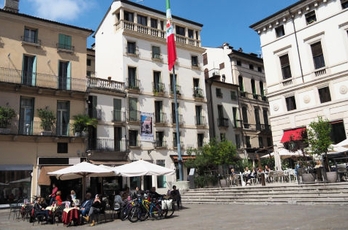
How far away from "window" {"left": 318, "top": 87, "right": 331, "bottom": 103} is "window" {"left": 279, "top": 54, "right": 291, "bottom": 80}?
10.9ft

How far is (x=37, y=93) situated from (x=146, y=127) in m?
9.80

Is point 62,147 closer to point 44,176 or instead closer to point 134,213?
point 44,176

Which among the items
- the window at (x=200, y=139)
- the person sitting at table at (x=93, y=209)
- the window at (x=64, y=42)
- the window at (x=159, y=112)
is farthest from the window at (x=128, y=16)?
the person sitting at table at (x=93, y=209)

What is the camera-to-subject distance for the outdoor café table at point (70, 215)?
12555 mm

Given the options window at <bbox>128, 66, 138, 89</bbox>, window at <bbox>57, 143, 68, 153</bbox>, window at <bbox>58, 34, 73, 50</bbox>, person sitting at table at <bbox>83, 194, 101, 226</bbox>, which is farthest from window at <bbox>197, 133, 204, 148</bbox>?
person sitting at table at <bbox>83, 194, 101, 226</bbox>

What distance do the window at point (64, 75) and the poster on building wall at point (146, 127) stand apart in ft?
23.9

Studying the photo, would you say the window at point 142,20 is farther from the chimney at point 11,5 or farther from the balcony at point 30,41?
the chimney at point 11,5

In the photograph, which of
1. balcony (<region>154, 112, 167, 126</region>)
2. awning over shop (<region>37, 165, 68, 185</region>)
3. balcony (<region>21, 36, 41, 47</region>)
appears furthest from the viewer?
balcony (<region>154, 112, 167, 126</region>)

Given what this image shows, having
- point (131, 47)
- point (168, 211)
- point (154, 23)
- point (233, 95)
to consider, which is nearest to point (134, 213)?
point (168, 211)

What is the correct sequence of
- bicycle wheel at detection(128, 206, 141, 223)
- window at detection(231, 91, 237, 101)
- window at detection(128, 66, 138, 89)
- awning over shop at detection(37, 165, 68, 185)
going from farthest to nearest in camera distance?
window at detection(231, 91, 237, 101) < window at detection(128, 66, 138, 89) < awning over shop at detection(37, 165, 68, 185) < bicycle wheel at detection(128, 206, 141, 223)

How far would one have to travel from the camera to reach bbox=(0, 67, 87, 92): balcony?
2308cm

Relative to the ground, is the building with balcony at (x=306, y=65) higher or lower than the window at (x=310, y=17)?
lower

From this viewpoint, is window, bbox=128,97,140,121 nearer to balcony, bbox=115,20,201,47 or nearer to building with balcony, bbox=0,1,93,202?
building with balcony, bbox=0,1,93,202

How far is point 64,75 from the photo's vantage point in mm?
25922
